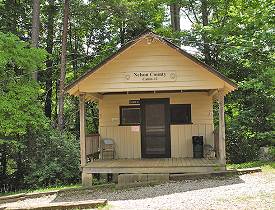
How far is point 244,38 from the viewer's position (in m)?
17.8

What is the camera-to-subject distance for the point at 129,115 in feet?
49.1

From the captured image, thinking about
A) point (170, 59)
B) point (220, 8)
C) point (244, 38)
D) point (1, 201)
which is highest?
point (220, 8)

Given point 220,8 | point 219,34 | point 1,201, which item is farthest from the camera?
point 220,8

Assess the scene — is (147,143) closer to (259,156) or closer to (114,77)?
(114,77)

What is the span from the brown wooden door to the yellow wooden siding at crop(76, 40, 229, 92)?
2.35 meters

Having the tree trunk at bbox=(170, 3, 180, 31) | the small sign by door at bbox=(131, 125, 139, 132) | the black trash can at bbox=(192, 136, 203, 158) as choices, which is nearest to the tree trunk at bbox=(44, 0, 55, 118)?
the tree trunk at bbox=(170, 3, 180, 31)

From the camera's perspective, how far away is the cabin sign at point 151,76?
1239 centimetres

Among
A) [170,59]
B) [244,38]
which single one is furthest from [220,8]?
[170,59]

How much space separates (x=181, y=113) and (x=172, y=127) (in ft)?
2.20

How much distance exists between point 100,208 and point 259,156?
994cm

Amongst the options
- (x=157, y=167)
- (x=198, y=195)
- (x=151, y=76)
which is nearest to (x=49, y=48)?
→ (x=151, y=76)

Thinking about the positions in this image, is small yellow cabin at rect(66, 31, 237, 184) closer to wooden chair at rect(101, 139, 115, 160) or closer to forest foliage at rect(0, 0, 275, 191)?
wooden chair at rect(101, 139, 115, 160)

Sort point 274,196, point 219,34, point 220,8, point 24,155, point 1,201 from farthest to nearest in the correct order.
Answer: point 220,8 → point 219,34 → point 24,155 → point 1,201 → point 274,196

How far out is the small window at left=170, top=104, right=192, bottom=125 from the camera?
48.4 ft
